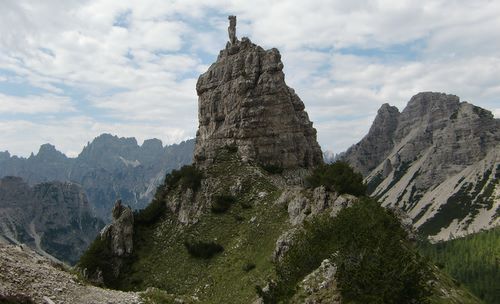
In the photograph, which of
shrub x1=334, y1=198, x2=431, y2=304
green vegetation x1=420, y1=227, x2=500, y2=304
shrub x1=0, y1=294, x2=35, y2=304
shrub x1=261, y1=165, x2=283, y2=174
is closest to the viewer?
shrub x1=0, y1=294, x2=35, y2=304


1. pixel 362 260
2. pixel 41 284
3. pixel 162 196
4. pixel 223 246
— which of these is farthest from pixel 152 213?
pixel 362 260

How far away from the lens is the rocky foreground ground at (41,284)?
32.0 m

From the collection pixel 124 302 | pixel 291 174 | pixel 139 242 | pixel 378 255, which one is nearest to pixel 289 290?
pixel 378 255

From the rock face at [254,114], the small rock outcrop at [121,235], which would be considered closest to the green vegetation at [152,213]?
the small rock outcrop at [121,235]

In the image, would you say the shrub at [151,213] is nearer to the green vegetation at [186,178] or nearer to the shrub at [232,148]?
the green vegetation at [186,178]

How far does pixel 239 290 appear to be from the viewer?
6066 centimetres

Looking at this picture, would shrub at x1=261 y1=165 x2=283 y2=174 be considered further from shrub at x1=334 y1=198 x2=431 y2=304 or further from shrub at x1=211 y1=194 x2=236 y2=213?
shrub at x1=334 y1=198 x2=431 y2=304

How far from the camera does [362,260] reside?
34625mm

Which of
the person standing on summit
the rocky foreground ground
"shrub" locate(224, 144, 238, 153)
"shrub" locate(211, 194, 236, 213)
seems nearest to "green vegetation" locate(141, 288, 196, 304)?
the rocky foreground ground

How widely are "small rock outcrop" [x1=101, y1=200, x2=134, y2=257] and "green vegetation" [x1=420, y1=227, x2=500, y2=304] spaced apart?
3531 inches

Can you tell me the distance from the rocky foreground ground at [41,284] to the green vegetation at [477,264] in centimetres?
11602

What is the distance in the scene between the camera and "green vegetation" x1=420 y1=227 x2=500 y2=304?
5502 inches

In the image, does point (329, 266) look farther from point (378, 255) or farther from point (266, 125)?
point (266, 125)

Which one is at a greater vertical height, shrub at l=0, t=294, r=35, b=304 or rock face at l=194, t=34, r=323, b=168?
rock face at l=194, t=34, r=323, b=168
